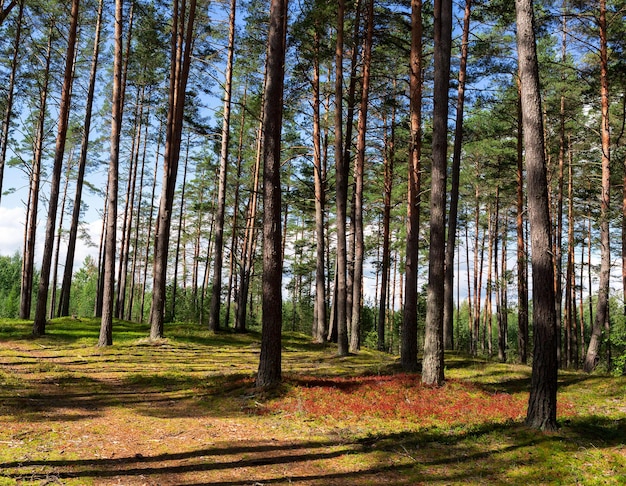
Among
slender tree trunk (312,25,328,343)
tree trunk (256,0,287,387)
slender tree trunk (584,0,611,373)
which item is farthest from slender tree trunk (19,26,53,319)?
slender tree trunk (584,0,611,373)

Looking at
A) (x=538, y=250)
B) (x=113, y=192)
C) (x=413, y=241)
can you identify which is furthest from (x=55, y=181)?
(x=538, y=250)

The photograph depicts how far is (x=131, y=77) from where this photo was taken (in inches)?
965

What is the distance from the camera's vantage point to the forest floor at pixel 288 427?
5148 mm

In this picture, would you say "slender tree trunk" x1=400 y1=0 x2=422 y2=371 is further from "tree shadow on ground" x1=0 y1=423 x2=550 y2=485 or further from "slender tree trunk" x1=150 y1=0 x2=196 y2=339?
"slender tree trunk" x1=150 y1=0 x2=196 y2=339

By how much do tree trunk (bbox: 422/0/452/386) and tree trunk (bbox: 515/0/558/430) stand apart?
2.98 m

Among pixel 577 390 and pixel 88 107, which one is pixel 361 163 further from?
pixel 88 107

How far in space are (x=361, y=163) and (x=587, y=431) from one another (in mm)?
12623

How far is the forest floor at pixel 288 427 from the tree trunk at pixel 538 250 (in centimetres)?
50

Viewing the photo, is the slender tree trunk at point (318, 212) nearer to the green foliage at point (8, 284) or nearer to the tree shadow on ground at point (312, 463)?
the tree shadow on ground at point (312, 463)

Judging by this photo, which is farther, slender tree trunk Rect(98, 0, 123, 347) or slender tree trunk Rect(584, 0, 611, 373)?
slender tree trunk Rect(584, 0, 611, 373)

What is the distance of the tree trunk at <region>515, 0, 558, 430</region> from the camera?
6652mm

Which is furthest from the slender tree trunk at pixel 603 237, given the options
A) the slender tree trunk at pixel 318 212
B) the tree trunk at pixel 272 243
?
the tree trunk at pixel 272 243

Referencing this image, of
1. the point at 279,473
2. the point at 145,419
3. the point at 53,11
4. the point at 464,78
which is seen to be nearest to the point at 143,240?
the point at 53,11

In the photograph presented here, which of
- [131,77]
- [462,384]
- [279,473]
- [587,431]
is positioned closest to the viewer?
[279,473]
